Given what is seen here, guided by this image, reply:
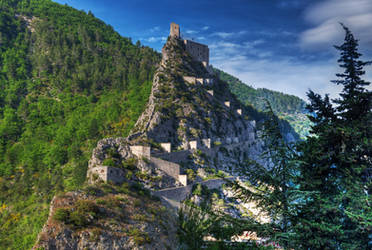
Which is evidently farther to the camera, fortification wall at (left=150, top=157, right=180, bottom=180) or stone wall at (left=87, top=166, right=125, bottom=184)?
fortification wall at (left=150, top=157, right=180, bottom=180)

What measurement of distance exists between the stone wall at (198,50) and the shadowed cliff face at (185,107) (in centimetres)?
201

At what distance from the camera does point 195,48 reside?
244 ft

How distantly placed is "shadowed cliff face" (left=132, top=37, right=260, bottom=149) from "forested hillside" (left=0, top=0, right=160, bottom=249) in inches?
370

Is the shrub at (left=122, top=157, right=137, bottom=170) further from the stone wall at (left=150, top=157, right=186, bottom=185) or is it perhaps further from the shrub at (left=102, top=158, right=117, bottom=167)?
the stone wall at (left=150, top=157, right=186, bottom=185)

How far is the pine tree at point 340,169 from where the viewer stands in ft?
22.1

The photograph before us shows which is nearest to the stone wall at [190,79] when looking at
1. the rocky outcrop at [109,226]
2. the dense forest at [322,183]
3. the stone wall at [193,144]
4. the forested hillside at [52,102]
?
the forested hillside at [52,102]

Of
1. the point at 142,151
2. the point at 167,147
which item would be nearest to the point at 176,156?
the point at 167,147

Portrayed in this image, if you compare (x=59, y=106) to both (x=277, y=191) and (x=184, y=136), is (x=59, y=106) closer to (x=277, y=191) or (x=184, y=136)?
(x=184, y=136)

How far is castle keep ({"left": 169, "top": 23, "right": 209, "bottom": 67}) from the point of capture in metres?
73.1

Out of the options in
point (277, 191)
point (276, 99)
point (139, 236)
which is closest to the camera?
point (277, 191)

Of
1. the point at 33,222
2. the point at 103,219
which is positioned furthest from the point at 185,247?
the point at 33,222

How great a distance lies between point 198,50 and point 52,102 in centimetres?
4885

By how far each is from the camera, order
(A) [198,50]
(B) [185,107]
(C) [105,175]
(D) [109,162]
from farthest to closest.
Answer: (A) [198,50], (B) [185,107], (D) [109,162], (C) [105,175]

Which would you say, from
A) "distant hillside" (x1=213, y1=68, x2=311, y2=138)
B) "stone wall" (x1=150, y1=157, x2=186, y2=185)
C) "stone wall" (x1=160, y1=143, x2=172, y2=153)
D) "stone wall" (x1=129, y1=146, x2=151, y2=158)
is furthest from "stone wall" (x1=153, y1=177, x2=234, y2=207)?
"distant hillside" (x1=213, y1=68, x2=311, y2=138)
